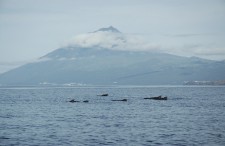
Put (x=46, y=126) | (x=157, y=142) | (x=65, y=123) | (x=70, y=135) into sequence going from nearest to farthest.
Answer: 1. (x=157, y=142)
2. (x=70, y=135)
3. (x=46, y=126)
4. (x=65, y=123)

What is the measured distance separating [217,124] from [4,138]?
31179 millimetres

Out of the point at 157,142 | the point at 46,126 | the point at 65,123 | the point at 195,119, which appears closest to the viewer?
the point at 157,142

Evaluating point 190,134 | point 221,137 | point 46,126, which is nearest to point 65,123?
point 46,126

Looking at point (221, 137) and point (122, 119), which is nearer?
point (221, 137)

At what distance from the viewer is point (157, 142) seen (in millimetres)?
44812

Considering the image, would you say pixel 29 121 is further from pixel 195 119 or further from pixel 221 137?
pixel 221 137

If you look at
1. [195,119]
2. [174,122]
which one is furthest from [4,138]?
[195,119]

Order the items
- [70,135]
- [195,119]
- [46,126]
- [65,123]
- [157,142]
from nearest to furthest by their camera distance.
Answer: [157,142] → [70,135] → [46,126] → [65,123] → [195,119]

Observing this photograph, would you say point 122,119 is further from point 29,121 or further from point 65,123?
point 29,121

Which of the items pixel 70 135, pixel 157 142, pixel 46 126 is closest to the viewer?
pixel 157 142

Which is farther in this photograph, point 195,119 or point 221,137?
point 195,119

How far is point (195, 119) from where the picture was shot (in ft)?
221

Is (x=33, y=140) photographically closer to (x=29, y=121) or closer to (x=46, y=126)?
(x=46, y=126)

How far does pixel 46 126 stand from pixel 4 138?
11.4 m
